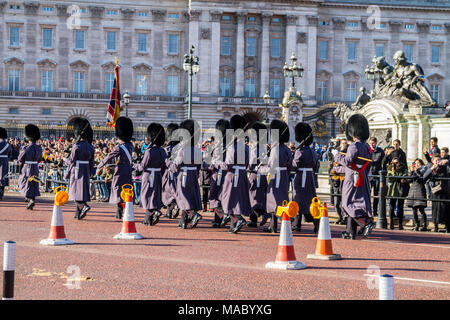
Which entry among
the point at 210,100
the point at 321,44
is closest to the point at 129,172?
the point at 210,100

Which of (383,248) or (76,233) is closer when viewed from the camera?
(383,248)

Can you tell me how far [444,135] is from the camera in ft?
56.0

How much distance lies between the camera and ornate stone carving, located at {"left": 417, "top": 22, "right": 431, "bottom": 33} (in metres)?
57.6

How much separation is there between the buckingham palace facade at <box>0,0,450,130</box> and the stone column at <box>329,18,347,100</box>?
0.28 ft

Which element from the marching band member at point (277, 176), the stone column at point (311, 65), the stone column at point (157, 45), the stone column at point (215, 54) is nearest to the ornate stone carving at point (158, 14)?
the stone column at point (157, 45)

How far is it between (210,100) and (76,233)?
141 feet

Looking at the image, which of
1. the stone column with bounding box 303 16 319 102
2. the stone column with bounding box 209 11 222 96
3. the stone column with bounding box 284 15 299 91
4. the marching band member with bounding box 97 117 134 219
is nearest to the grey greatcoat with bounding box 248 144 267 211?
the marching band member with bounding box 97 117 134 219

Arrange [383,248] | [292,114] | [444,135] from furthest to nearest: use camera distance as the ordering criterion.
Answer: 1. [292,114]
2. [444,135]
3. [383,248]

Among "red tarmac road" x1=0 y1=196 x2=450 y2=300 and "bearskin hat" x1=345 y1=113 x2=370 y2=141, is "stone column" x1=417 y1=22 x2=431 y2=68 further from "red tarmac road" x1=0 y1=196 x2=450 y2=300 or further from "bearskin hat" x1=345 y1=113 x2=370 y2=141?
"bearskin hat" x1=345 y1=113 x2=370 y2=141

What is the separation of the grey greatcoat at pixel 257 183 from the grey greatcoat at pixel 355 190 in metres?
1.68

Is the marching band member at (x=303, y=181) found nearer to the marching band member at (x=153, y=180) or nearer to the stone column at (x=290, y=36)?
the marching band member at (x=153, y=180)
